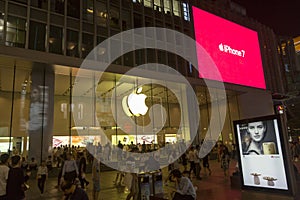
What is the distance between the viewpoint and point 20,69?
14.4 meters

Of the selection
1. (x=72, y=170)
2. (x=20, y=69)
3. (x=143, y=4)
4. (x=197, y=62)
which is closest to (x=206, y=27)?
(x=197, y=62)

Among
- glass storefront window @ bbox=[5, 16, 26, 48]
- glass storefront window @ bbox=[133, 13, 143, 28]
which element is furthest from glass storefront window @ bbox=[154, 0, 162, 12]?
glass storefront window @ bbox=[5, 16, 26, 48]

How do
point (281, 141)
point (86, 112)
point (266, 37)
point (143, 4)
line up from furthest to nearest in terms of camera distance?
point (266, 37), point (143, 4), point (86, 112), point (281, 141)

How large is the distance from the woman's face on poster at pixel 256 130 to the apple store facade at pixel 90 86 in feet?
15.8

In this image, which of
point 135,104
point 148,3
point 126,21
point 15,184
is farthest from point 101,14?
point 15,184

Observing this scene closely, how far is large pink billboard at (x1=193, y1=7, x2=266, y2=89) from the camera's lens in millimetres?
20094

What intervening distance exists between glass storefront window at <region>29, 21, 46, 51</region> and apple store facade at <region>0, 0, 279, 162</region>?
0.18ft

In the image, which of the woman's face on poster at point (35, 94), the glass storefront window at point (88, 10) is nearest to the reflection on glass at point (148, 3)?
the glass storefront window at point (88, 10)

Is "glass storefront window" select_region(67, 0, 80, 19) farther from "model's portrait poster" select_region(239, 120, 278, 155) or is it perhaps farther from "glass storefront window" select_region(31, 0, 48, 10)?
"model's portrait poster" select_region(239, 120, 278, 155)

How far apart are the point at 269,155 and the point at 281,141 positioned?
1.96ft

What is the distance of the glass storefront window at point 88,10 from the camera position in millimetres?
16219

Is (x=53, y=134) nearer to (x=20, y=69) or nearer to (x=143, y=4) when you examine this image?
(x=20, y=69)

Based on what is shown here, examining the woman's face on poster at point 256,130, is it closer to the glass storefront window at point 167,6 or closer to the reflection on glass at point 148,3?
the reflection on glass at point 148,3

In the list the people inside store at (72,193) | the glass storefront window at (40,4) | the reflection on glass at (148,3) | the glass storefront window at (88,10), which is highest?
the reflection on glass at (148,3)
